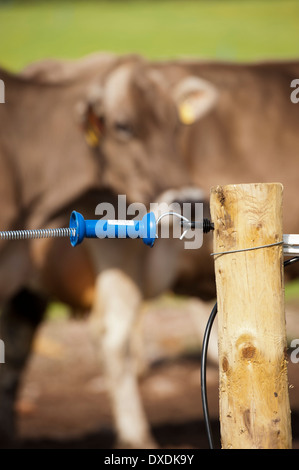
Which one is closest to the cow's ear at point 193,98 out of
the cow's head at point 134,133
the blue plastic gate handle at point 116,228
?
the cow's head at point 134,133

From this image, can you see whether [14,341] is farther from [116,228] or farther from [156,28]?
[156,28]

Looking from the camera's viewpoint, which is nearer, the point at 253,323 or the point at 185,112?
the point at 253,323

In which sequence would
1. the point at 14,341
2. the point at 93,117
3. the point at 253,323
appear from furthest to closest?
the point at 14,341 → the point at 93,117 → the point at 253,323

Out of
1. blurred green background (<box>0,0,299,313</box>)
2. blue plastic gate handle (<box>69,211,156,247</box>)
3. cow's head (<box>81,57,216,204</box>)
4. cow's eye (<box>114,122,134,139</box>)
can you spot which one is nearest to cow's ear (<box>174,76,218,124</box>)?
cow's head (<box>81,57,216,204</box>)

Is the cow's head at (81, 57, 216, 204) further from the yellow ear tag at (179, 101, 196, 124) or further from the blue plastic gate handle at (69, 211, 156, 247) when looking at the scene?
the blue plastic gate handle at (69, 211, 156, 247)

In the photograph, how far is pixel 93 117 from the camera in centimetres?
287

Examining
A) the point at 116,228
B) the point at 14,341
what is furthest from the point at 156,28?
the point at 116,228

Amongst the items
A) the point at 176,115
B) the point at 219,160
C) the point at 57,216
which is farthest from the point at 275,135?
the point at 57,216

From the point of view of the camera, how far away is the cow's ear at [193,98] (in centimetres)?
315

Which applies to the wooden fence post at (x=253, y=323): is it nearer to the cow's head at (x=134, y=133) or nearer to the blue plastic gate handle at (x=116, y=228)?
the blue plastic gate handle at (x=116, y=228)

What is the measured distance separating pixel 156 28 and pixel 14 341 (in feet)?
9.71

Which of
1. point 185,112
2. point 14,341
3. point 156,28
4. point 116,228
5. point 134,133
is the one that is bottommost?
point 116,228

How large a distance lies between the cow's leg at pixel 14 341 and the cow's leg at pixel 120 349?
509mm

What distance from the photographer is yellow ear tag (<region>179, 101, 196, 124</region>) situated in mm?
3135
